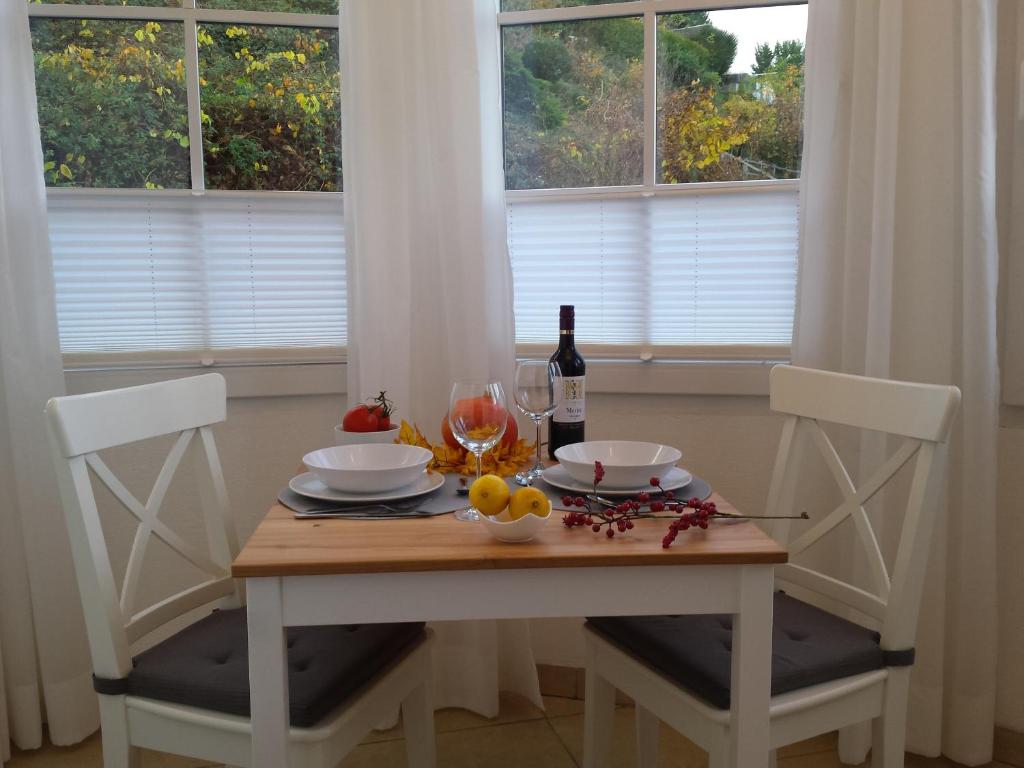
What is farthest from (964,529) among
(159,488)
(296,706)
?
(159,488)

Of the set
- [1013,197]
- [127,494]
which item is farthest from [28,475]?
[1013,197]

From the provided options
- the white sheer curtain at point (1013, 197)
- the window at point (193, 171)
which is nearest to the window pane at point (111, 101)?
the window at point (193, 171)

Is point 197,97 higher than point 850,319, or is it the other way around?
point 197,97

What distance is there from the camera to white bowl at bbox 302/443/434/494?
1412 mm

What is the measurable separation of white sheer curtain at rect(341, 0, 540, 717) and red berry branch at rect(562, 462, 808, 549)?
861 millimetres

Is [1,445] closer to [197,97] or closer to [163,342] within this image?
[163,342]

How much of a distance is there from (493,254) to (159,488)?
0.97m

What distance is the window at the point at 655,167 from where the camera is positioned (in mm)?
2268

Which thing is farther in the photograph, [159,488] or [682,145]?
[682,145]

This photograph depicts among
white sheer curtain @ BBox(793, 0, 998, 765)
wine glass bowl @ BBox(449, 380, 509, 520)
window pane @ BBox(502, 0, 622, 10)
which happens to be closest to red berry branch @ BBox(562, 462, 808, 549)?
wine glass bowl @ BBox(449, 380, 509, 520)

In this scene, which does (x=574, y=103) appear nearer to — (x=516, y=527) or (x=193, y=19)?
(x=193, y=19)

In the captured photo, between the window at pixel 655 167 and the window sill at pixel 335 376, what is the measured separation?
2.6 inches

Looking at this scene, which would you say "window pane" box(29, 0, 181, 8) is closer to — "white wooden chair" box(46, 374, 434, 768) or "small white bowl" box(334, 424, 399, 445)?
"white wooden chair" box(46, 374, 434, 768)

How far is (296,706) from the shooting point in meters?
1.30
